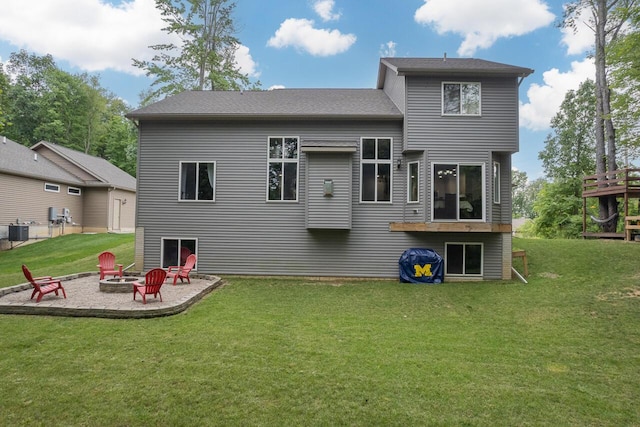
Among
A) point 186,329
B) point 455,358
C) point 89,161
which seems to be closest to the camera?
point 455,358

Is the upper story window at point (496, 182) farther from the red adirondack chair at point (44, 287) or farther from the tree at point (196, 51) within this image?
the tree at point (196, 51)

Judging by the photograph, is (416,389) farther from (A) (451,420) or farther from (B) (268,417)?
(B) (268,417)

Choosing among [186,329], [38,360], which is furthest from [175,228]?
[38,360]

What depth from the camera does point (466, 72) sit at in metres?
9.84

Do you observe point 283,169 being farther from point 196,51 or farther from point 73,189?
point 73,189

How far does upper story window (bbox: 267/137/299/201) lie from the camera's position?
1067 cm

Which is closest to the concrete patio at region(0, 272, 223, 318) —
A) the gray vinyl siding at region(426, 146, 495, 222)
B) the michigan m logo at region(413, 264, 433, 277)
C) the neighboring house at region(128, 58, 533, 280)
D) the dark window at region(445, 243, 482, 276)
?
the neighboring house at region(128, 58, 533, 280)

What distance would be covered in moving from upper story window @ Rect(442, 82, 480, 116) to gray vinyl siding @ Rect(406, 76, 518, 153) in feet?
0.48

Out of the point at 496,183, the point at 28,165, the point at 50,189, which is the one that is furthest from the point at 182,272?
the point at 28,165

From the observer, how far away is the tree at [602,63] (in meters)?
14.8

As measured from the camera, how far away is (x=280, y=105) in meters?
11.3

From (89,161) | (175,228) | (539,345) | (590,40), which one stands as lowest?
(539,345)

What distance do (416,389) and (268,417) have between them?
1.72 meters

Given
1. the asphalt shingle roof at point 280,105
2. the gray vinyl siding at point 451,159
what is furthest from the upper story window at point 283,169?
the gray vinyl siding at point 451,159
